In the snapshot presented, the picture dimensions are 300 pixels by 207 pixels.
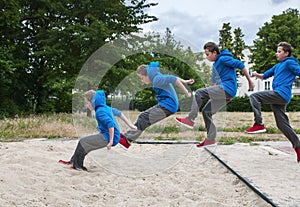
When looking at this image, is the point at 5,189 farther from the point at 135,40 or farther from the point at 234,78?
the point at 135,40

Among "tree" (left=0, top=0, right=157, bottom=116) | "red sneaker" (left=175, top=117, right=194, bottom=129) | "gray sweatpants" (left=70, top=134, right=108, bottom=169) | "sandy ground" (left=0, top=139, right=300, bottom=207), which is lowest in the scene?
"sandy ground" (left=0, top=139, right=300, bottom=207)

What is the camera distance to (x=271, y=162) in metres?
6.58

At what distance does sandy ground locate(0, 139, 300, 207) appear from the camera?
4258 mm

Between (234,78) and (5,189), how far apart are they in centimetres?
333

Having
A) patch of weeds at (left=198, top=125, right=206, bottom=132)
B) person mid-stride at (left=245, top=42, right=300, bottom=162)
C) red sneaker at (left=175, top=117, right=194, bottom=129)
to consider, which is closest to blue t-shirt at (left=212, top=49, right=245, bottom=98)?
person mid-stride at (left=245, top=42, right=300, bottom=162)

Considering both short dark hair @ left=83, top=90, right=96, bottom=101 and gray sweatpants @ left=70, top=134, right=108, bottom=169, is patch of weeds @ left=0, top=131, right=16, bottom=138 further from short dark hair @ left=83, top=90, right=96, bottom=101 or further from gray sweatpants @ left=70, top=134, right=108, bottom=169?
short dark hair @ left=83, top=90, right=96, bottom=101

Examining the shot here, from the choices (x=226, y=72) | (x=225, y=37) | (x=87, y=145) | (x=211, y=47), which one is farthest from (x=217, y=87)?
(x=225, y=37)

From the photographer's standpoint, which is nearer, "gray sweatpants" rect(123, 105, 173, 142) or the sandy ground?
the sandy ground

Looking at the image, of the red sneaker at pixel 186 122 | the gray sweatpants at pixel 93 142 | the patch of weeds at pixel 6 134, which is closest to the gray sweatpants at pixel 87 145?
the gray sweatpants at pixel 93 142

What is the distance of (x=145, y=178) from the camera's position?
565 centimetres

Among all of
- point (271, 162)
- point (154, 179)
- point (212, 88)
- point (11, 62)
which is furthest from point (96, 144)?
point (11, 62)

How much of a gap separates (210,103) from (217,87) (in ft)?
1.30

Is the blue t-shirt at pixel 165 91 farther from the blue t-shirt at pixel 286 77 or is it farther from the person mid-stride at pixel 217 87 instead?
the blue t-shirt at pixel 286 77

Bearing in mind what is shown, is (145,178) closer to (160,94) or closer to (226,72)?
(160,94)
